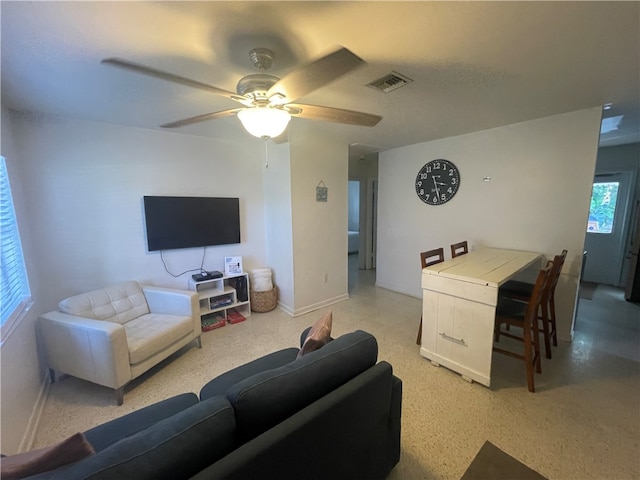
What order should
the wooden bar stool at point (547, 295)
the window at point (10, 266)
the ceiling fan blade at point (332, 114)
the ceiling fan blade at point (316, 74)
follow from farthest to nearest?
the wooden bar stool at point (547, 295)
the window at point (10, 266)
the ceiling fan blade at point (332, 114)
the ceiling fan blade at point (316, 74)

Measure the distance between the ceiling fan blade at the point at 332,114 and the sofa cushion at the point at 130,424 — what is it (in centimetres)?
177

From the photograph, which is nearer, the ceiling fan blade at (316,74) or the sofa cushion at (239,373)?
the ceiling fan blade at (316,74)

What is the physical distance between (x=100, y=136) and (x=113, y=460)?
120 inches

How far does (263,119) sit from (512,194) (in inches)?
120

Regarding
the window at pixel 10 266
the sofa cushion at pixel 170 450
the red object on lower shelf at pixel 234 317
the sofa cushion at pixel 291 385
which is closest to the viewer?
the sofa cushion at pixel 170 450

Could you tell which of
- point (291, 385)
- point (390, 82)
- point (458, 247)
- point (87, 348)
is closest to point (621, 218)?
point (458, 247)

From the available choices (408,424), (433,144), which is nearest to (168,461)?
(408,424)

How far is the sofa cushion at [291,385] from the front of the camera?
991mm

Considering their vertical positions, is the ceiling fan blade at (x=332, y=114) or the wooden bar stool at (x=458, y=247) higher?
the ceiling fan blade at (x=332, y=114)

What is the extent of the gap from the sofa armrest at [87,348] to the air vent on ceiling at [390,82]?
260 cm

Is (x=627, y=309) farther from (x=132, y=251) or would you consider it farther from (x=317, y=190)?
(x=132, y=251)

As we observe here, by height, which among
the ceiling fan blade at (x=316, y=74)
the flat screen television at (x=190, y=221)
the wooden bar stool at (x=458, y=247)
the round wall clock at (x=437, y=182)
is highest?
the ceiling fan blade at (x=316, y=74)

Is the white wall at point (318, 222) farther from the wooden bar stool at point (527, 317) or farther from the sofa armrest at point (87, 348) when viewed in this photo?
the wooden bar stool at point (527, 317)

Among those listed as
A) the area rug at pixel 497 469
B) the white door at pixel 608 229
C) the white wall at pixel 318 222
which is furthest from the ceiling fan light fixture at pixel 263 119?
the white door at pixel 608 229
